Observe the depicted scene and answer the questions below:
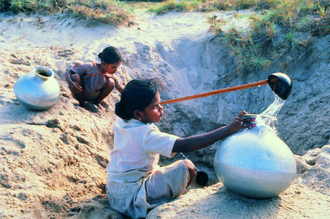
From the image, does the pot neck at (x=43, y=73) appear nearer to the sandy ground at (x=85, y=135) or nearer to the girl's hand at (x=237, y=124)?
the sandy ground at (x=85, y=135)

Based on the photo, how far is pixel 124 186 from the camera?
7.79 feet

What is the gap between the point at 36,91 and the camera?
132 inches

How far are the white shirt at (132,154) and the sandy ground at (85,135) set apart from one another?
277 millimetres

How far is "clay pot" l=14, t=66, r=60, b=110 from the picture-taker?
3.33 metres

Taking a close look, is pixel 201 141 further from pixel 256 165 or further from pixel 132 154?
pixel 132 154

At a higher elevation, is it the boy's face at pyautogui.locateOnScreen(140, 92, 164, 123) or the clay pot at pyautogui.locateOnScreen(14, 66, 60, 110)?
the boy's face at pyautogui.locateOnScreen(140, 92, 164, 123)

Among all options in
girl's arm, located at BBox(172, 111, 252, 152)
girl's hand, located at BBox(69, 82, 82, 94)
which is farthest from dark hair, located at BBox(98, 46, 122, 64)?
girl's arm, located at BBox(172, 111, 252, 152)

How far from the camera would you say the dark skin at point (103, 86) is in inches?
151

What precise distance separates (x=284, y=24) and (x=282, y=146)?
3.54 metres

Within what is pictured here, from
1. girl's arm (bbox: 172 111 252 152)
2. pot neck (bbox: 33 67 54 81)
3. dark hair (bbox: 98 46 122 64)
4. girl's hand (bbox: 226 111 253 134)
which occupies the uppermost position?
girl's hand (bbox: 226 111 253 134)

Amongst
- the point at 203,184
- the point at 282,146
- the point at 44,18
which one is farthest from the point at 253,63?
the point at 44,18

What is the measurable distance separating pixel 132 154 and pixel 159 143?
28cm

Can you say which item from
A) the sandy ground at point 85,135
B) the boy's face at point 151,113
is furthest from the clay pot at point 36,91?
the boy's face at point 151,113

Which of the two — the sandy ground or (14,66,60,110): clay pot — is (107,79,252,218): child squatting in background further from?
(14,66,60,110): clay pot
